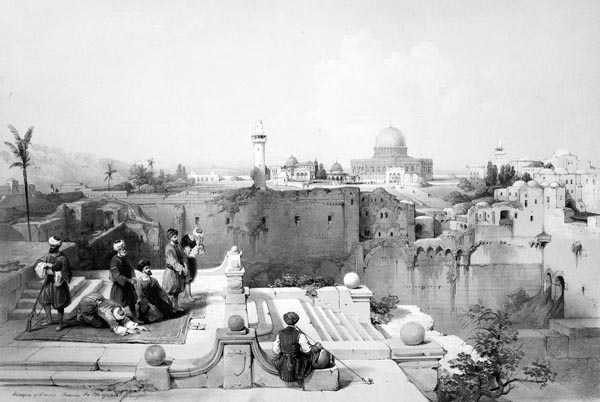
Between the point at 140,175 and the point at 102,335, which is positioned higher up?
the point at 140,175

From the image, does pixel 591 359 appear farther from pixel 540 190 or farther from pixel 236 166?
pixel 236 166

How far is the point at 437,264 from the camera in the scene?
994 cm

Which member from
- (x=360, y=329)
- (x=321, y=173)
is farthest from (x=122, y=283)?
(x=321, y=173)

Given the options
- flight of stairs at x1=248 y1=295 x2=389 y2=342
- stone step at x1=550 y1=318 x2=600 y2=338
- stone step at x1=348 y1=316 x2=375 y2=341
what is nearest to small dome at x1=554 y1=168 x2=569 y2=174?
stone step at x1=550 y1=318 x2=600 y2=338

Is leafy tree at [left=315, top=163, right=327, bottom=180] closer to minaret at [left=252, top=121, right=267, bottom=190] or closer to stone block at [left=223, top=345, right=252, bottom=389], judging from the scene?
minaret at [left=252, top=121, right=267, bottom=190]

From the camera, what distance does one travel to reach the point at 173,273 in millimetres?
7809

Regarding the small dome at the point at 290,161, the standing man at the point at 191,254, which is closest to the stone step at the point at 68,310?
the standing man at the point at 191,254

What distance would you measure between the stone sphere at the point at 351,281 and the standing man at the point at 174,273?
2.46m

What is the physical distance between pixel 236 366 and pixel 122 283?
225 centimetres

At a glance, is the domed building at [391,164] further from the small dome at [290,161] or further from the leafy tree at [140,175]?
the leafy tree at [140,175]

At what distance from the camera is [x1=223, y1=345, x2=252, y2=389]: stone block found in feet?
19.1

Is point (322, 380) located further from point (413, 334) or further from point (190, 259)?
point (190, 259)

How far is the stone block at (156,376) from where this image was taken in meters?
5.76

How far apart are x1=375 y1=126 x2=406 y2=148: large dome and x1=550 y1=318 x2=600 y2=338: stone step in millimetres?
3751
